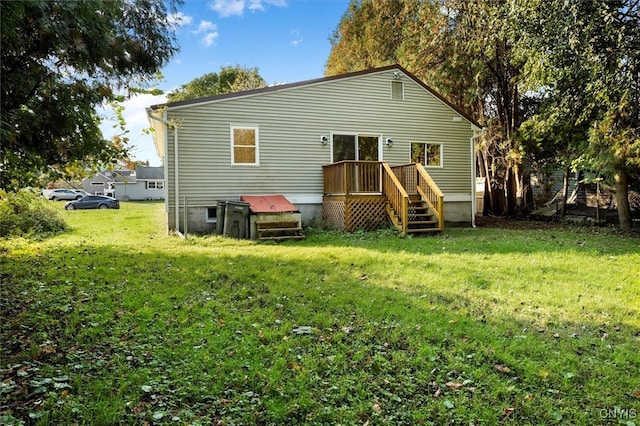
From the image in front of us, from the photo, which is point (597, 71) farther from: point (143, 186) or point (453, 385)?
point (143, 186)

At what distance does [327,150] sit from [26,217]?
9.26m

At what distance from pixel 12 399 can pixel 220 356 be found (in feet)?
4.61

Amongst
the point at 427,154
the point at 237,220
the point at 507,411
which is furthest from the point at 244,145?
the point at 507,411

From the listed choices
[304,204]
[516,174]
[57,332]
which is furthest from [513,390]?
[516,174]

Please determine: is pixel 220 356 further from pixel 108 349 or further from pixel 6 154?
pixel 6 154

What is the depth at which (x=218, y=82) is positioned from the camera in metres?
35.4

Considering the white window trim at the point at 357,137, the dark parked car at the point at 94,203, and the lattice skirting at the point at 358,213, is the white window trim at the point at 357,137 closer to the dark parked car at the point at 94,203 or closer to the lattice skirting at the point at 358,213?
the lattice skirting at the point at 358,213

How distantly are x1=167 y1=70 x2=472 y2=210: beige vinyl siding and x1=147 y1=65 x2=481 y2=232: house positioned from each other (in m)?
0.03

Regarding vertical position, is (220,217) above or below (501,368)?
above

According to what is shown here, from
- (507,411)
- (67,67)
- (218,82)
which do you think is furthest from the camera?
(218,82)

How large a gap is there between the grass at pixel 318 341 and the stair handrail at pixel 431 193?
3.91m

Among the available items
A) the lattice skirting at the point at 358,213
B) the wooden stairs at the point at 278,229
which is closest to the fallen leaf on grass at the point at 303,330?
the wooden stairs at the point at 278,229

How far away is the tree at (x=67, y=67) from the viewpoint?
10.7ft

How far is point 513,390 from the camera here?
304cm
